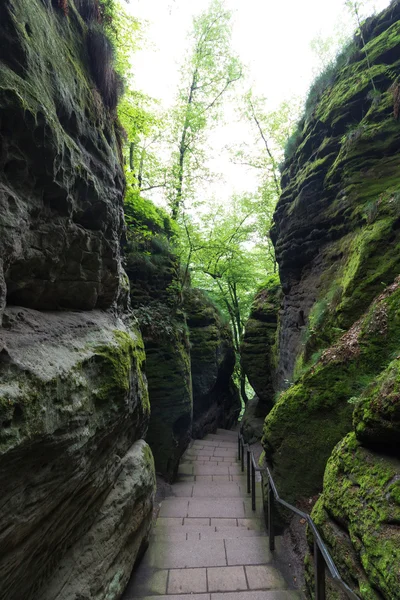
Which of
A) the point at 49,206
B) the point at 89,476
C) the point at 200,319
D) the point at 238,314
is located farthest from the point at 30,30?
the point at 238,314

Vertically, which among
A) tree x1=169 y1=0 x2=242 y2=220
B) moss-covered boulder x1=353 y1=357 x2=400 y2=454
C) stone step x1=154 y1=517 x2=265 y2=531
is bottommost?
stone step x1=154 y1=517 x2=265 y2=531

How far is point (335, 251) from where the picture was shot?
705cm

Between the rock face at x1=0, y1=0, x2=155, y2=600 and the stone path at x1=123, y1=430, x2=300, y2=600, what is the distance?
46 centimetres

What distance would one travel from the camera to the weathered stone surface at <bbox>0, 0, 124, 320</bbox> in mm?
2299

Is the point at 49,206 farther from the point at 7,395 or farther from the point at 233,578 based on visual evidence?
the point at 233,578

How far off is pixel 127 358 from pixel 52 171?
238 cm

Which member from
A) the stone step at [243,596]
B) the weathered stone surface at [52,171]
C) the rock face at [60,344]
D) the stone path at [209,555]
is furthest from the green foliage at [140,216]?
the stone step at [243,596]

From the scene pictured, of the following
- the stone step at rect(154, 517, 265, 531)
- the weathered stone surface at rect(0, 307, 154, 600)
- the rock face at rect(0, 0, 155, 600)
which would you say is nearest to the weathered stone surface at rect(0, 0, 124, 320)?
the rock face at rect(0, 0, 155, 600)

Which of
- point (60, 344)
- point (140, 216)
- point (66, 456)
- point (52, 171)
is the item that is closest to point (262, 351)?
point (140, 216)

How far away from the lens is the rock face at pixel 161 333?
289 inches

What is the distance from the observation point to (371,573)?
2.02m

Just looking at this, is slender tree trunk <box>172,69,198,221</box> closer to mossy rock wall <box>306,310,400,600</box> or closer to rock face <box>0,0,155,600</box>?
rock face <box>0,0,155,600</box>

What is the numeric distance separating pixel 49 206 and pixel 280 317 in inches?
334

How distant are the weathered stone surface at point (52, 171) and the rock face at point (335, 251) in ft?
11.4
